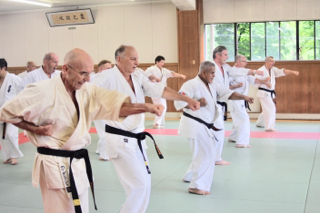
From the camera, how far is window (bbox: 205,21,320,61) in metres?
12.0

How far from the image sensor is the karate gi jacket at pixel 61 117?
2240 mm

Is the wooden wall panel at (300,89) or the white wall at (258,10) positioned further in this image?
the wooden wall panel at (300,89)

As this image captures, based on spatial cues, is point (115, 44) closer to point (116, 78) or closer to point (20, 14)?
point (20, 14)

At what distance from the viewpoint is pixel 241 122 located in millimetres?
7516

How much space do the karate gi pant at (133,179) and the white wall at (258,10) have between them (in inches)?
390

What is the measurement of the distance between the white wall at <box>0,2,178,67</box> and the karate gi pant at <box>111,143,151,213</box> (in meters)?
9.99

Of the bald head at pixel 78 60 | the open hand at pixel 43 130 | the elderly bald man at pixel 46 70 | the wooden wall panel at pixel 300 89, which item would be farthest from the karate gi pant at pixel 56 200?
the wooden wall panel at pixel 300 89

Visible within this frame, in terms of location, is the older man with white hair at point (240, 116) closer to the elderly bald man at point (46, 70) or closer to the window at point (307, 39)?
the elderly bald man at point (46, 70)

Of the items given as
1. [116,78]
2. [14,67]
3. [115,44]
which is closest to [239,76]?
[116,78]

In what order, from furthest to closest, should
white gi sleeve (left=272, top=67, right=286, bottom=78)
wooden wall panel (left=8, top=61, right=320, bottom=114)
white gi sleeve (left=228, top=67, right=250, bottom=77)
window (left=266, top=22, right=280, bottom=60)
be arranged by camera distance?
window (left=266, top=22, right=280, bottom=60) < wooden wall panel (left=8, top=61, right=320, bottom=114) < white gi sleeve (left=272, top=67, right=286, bottom=78) < white gi sleeve (left=228, top=67, right=250, bottom=77)

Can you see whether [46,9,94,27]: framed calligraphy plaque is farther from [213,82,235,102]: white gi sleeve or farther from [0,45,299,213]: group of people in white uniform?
[213,82,235,102]: white gi sleeve

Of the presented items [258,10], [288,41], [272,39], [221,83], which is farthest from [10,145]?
[288,41]

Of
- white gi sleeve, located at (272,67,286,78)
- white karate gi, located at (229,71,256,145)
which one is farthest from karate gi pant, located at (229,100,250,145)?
white gi sleeve, located at (272,67,286,78)

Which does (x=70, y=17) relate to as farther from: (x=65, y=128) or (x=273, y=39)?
(x=65, y=128)
